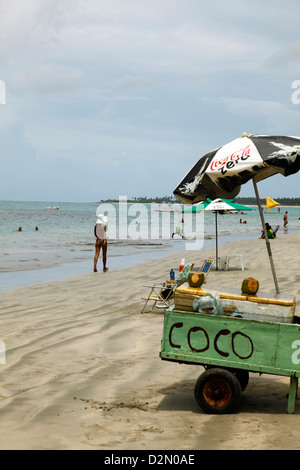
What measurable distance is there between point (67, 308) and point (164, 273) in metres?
5.93

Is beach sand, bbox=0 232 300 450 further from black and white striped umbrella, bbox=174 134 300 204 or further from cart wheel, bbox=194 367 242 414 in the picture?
black and white striped umbrella, bbox=174 134 300 204

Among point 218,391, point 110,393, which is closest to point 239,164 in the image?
point 218,391

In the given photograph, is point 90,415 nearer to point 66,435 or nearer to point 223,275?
point 66,435

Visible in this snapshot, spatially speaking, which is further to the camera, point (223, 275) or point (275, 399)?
point (223, 275)

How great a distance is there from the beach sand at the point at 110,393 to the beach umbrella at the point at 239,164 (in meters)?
2.17

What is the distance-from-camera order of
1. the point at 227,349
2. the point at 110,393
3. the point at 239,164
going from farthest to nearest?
the point at 239,164 → the point at 110,393 → the point at 227,349

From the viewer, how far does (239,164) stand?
5.45m

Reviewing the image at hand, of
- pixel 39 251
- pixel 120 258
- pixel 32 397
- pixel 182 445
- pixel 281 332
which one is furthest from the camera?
pixel 39 251

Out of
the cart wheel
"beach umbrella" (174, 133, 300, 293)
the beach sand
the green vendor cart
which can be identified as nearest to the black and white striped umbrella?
"beach umbrella" (174, 133, 300, 293)

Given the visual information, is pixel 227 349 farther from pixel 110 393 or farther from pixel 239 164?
pixel 239 164

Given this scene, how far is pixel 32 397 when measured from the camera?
510cm

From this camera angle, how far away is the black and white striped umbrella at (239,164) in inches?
212

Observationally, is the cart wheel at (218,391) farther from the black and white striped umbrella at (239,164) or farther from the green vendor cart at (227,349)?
the black and white striped umbrella at (239,164)
